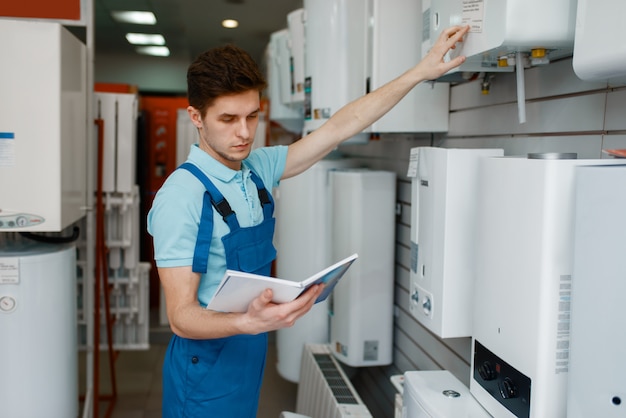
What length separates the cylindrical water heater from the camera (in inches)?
101

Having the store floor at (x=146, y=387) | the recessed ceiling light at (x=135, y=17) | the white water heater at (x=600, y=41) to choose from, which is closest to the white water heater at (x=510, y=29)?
the white water heater at (x=600, y=41)

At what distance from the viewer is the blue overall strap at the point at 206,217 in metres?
1.63

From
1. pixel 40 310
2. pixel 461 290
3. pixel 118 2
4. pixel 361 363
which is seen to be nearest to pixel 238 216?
pixel 461 290

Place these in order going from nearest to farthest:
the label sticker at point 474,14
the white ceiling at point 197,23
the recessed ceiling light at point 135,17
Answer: the label sticker at point 474,14, the white ceiling at point 197,23, the recessed ceiling light at point 135,17

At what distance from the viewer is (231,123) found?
1735 millimetres

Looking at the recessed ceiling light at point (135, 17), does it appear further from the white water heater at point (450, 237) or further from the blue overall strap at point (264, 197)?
the white water heater at point (450, 237)

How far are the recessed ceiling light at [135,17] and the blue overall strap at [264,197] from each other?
5.05 metres


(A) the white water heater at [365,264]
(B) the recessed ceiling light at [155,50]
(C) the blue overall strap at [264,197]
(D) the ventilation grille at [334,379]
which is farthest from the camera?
(B) the recessed ceiling light at [155,50]

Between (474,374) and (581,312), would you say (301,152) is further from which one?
(581,312)

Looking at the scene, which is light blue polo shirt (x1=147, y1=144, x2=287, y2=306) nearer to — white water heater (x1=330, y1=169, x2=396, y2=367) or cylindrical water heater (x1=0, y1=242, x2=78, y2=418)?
white water heater (x1=330, y1=169, x2=396, y2=367)

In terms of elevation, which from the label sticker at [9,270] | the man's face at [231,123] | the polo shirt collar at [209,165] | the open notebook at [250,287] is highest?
the man's face at [231,123]

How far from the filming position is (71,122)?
2.74 meters

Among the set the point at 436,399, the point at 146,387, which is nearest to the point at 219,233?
the point at 436,399

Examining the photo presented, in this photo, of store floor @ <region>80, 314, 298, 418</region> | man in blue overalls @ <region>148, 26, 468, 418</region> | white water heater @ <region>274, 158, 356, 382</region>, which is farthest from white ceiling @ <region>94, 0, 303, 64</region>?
man in blue overalls @ <region>148, 26, 468, 418</region>
